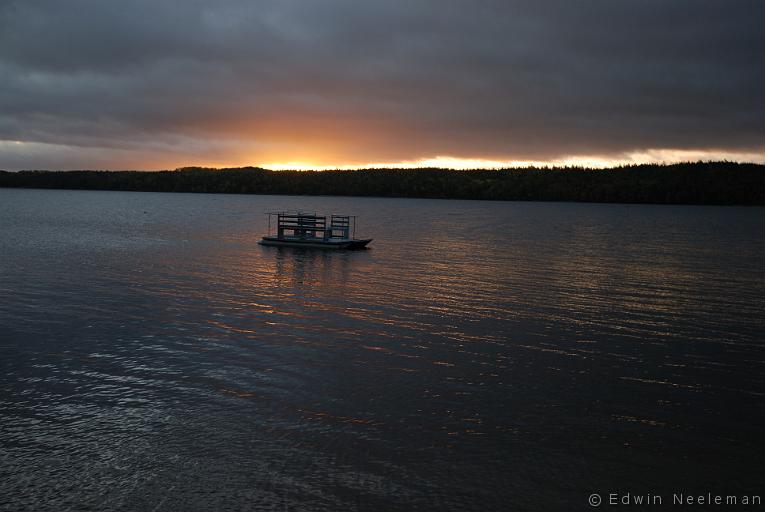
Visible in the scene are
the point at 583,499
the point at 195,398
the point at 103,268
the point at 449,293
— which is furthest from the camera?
the point at 103,268

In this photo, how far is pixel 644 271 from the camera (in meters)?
40.6

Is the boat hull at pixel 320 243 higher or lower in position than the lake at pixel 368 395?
higher

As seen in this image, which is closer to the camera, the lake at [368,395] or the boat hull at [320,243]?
the lake at [368,395]

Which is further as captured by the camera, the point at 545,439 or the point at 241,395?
the point at 241,395

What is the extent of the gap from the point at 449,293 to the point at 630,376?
1375 cm

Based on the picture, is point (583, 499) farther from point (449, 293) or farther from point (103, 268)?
point (103, 268)

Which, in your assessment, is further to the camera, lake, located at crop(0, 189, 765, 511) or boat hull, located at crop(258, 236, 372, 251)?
boat hull, located at crop(258, 236, 372, 251)

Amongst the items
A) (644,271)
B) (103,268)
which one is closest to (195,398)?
(103,268)

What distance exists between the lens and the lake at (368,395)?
984cm

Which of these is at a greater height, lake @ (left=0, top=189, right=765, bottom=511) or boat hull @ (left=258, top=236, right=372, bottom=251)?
boat hull @ (left=258, top=236, right=372, bottom=251)

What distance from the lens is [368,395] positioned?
1402 centimetres

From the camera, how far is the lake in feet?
32.3

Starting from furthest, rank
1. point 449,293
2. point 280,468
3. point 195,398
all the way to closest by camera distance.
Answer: point 449,293 → point 195,398 → point 280,468

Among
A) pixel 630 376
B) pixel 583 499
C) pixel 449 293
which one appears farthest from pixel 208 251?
pixel 583 499
